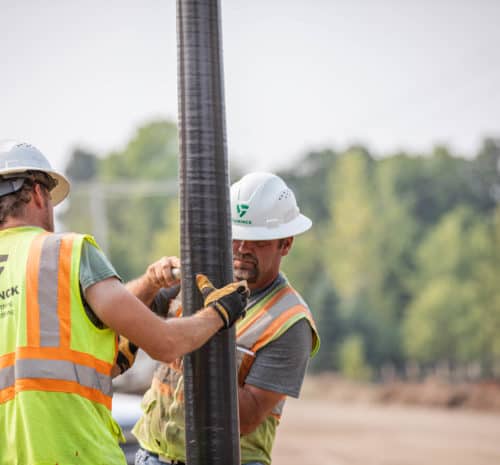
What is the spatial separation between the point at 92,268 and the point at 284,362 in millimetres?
1283

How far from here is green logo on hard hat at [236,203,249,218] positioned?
5.16m

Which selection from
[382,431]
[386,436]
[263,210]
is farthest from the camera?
[382,431]

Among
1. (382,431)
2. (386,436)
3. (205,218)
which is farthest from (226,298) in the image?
(382,431)

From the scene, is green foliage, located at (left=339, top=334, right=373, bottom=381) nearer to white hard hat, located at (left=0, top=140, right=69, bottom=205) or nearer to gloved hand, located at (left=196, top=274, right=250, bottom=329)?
gloved hand, located at (left=196, top=274, right=250, bottom=329)

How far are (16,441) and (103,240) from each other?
4505 cm

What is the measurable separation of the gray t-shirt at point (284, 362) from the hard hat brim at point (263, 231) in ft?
1.56

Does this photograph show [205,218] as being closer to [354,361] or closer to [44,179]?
[44,179]

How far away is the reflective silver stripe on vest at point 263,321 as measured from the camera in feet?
15.7

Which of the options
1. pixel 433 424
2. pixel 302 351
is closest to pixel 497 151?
pixel 433 424

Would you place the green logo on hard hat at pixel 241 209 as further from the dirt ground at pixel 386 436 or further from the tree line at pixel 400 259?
the tree line at pixel 400 259

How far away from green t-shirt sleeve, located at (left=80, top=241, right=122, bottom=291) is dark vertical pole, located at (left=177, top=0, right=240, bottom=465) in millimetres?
406

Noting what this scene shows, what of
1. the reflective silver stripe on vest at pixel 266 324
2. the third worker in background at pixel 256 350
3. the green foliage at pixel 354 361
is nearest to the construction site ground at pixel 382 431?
the green foliage at pixel 354 361

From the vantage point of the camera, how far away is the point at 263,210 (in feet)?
16.9

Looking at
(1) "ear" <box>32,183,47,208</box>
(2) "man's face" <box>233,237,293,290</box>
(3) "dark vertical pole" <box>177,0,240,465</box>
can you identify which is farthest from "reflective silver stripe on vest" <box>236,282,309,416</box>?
(1) "ear" <box>32,183,47,208</box>
